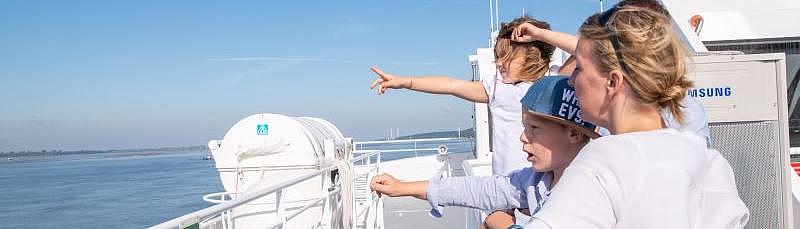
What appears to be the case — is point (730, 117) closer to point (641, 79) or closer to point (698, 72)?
point (698, 72)

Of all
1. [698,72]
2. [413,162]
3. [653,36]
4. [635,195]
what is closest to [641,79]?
[653,36]

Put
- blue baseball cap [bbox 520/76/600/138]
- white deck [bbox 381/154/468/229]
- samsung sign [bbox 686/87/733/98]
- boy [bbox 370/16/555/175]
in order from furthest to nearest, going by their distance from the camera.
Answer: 1. white deck [bbox 381/154/468/229]
2. samsung sign [bbox 686/87/733/98]
3. boy [bbox 370/16/555/175]
4. blue baseball cap [bbox 520/76/600/138]

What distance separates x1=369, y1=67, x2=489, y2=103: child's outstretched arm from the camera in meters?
2.03

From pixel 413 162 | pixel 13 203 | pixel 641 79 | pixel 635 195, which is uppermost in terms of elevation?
pixel 641 79

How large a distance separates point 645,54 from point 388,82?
4.12 feet

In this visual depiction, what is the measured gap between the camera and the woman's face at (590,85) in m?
0.85

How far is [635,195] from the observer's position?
72 cm

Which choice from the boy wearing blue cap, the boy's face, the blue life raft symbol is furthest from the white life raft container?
the boy's face

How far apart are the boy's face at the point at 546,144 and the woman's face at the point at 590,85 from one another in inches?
10.9

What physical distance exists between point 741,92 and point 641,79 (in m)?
2.25

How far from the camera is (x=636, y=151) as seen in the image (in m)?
0.75

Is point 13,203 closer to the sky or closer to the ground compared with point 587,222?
closer to the ground

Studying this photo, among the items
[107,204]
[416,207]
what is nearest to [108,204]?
[107,204]

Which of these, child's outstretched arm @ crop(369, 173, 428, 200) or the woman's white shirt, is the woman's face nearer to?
the woman's white shirt
